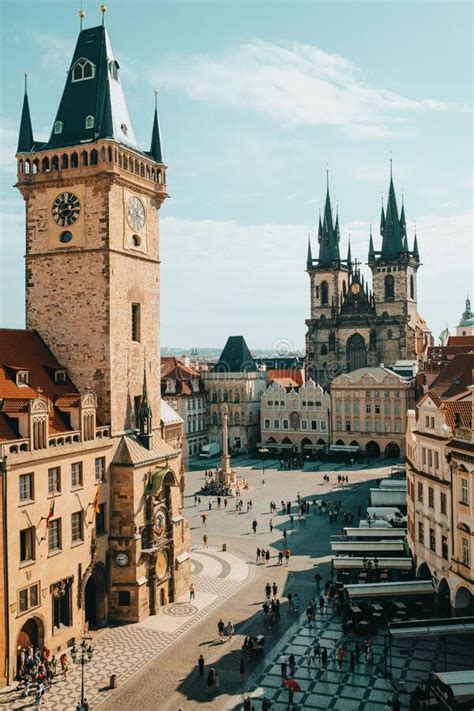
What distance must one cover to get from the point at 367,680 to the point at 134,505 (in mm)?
15600

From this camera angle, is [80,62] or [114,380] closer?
[114,380]

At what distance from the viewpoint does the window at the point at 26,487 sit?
109 feet

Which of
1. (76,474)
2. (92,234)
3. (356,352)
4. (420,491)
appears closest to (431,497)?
(420,491)

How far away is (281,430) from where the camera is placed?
365 ft

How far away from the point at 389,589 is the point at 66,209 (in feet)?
96.1

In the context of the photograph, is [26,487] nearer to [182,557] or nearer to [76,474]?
[76,474]

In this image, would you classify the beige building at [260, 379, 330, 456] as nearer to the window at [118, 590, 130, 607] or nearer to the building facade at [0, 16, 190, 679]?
the building facade at [0, 16, 190, 679]

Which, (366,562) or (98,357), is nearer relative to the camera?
(98,357)

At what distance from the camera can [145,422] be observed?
140 feet

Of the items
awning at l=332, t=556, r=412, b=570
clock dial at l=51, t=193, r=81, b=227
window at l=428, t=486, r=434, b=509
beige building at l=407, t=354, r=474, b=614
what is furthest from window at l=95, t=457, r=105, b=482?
window at l=428, t=486, r=434, b=509

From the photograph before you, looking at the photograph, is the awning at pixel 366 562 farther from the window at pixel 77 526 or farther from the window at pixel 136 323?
the window at pixel 136 323

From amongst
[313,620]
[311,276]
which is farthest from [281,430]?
[313,620]

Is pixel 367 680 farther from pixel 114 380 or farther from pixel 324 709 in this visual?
pixel 114 380

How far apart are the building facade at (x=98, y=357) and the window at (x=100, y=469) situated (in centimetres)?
11
